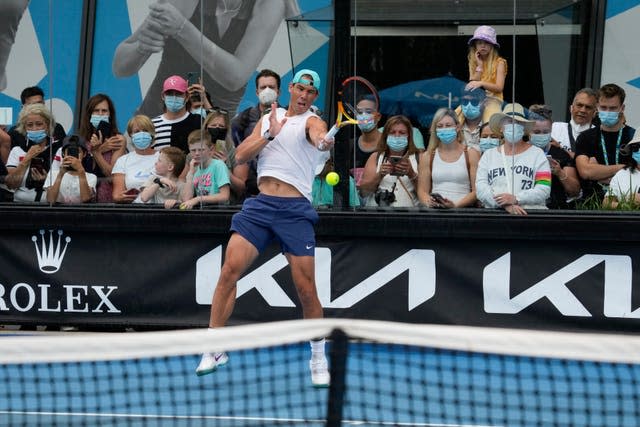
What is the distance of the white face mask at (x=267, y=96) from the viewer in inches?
332

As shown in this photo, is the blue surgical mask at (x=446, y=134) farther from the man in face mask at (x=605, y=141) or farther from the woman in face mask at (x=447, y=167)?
the man in face mask at (x=605, y=141)

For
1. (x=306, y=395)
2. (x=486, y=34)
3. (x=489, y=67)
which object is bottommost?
(x=306, y=395)

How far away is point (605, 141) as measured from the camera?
26.4ft

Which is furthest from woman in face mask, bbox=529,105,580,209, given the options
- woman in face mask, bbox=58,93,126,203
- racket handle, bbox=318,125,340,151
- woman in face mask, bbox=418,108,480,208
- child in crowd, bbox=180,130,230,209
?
woman in face mask, bbox=58,93,126,203

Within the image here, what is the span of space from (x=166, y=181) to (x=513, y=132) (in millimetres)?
2622

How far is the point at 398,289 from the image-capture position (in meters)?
8.32

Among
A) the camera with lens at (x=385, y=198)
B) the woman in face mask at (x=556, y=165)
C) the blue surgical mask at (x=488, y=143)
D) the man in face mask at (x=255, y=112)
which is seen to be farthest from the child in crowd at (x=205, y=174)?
the woman in face mask at (x=556, y=165)

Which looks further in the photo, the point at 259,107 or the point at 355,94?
the point at 259,107

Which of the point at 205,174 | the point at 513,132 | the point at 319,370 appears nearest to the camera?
the point at 319,370

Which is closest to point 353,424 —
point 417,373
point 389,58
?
point 417,373

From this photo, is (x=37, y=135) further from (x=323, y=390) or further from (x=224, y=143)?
(x=323, y=390)

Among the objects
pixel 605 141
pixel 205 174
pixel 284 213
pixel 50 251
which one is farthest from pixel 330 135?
pixel 50 251

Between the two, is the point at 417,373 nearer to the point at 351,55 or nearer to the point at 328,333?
the point at 351,55

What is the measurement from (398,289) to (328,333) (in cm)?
447
